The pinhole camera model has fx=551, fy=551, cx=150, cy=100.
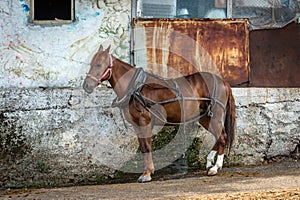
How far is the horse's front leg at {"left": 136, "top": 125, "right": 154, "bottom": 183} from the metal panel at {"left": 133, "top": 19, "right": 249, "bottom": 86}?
1189 mm

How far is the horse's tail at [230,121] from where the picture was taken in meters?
→ 7.86

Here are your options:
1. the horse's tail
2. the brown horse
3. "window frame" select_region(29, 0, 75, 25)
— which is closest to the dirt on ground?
the brown horse

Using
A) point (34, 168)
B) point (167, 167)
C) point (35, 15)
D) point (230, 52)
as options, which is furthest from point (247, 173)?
point (35, 15)

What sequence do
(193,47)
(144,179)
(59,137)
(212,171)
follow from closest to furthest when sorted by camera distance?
(144,179)
(212,171)
(59,137)
(193,47)

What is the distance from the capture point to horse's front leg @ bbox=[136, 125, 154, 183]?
7.56m

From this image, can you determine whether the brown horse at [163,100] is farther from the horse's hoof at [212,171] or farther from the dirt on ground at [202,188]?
the dirt on ground at [202,188]

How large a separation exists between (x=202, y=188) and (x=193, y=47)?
2529 millimetres

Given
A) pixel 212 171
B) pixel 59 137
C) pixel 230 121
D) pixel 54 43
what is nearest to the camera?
pixel 212 171

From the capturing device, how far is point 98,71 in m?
7.32

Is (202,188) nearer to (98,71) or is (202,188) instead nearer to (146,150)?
(146,150)

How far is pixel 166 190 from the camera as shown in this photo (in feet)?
22.1

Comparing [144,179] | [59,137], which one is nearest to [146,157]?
[144,179]

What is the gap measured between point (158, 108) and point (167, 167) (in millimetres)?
1207

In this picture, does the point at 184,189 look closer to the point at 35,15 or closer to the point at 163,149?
the point at 163,149
